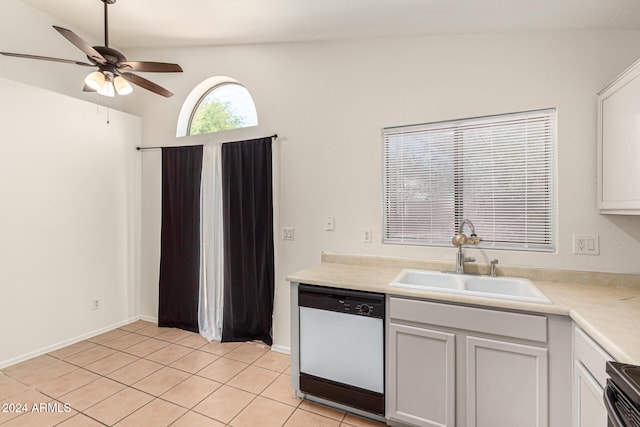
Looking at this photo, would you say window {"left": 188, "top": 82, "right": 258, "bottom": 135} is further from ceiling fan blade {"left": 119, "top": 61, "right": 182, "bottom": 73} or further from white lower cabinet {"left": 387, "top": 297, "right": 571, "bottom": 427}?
white lower cabinet {"left": 387, "top": 297, "right": 571, "bottom": 427}

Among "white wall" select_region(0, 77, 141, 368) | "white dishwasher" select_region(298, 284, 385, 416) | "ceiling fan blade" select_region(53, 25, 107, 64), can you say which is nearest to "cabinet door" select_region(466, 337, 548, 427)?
"white dishwasher" select_region(298, 284, 385, 416)

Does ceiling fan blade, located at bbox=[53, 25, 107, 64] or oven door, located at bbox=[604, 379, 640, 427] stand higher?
ceiling fan blade, located at bbox=[53, 25, 107, 64]

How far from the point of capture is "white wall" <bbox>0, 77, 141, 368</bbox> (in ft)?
8.69

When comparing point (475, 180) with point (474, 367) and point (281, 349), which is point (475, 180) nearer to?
point (474, 367)

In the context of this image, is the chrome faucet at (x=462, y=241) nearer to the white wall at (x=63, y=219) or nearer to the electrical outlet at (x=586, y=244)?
the electrical outlet at (x=586, y=244)

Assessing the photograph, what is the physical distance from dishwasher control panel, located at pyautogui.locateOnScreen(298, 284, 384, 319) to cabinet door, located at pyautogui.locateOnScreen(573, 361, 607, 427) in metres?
0.95

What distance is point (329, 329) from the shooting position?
6.73 feet

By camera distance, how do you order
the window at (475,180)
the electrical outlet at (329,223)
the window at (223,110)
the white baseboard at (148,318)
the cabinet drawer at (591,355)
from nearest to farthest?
the cabinet drawer at (591,355), the window at (475,180), the electrical outlet at (329,223), the window at (223,110), the white baseboard at (148,318)

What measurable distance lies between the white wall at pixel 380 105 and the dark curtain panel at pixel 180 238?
0.29 m

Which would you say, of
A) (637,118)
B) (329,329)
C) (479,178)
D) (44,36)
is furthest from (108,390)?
(637,118)

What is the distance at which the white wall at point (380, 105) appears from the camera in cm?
197

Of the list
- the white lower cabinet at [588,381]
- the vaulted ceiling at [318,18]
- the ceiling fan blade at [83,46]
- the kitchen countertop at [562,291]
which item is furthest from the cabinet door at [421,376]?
the ceiling fan blade at [83,46]

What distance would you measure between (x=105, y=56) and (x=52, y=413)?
2463mm

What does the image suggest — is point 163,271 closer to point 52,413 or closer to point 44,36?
point 52,413
